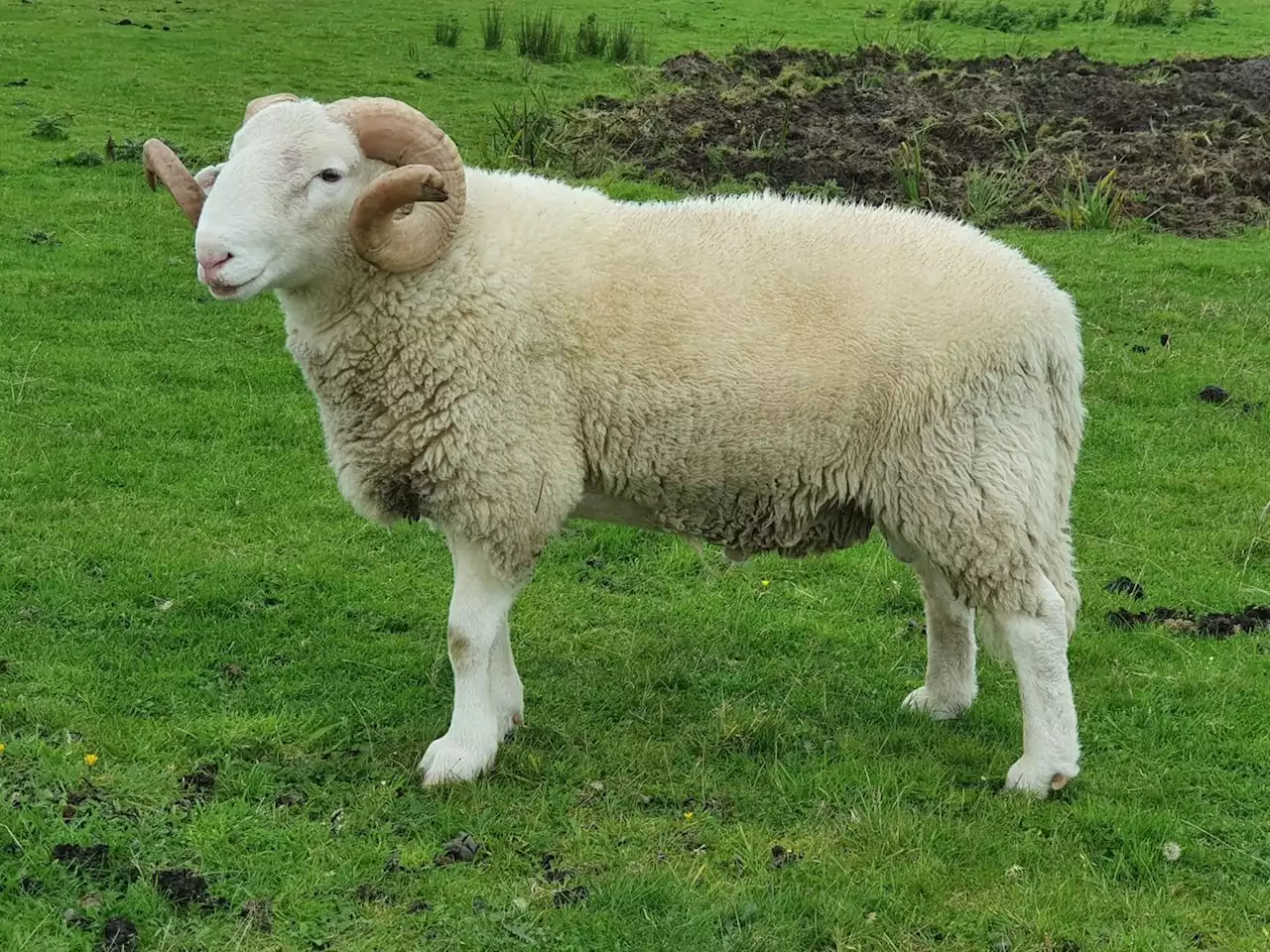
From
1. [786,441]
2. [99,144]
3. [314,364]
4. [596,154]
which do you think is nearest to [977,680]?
[786,441]

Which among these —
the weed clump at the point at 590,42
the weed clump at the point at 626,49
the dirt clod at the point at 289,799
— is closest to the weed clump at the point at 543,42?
the weed clump at the point at 590,42

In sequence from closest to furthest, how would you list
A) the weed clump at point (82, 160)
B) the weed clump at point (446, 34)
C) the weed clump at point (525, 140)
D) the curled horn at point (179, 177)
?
the curled horn at point (179, 177) → the weed clump at point (82, 160) → the weed clump at point (525, 140) → the weed clump at point (446, 34)

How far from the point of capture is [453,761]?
175 inches

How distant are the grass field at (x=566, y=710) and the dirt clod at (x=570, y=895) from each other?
0.4 inches

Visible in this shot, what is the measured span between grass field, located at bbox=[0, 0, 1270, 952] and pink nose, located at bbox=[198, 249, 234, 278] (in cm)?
156

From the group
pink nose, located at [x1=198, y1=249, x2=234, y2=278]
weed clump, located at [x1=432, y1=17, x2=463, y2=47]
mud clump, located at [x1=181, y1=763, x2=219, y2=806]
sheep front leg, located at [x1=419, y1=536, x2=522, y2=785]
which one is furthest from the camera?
weed clump, located at [x1=432, y1=17, x2=463, y2=47]

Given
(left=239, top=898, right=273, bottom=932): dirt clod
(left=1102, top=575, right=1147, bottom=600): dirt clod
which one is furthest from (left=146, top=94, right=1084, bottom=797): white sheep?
(left=1102, top=575, right=1147, bottom=600): dirt clod

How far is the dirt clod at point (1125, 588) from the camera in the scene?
5.95 metres

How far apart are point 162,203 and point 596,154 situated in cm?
392

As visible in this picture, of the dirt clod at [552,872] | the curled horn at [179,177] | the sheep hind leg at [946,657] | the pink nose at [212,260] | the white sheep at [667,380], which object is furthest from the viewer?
the sheep hind leg at [946,657]

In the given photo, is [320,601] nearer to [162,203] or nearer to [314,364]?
[314,364]

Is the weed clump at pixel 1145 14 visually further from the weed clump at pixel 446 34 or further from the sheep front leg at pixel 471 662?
the sheep front leg at pixel 471 662

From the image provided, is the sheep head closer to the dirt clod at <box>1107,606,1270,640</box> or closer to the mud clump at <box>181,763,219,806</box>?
the mud clump at <box>181,763,219,806</box>

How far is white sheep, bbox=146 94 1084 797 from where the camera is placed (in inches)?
172
